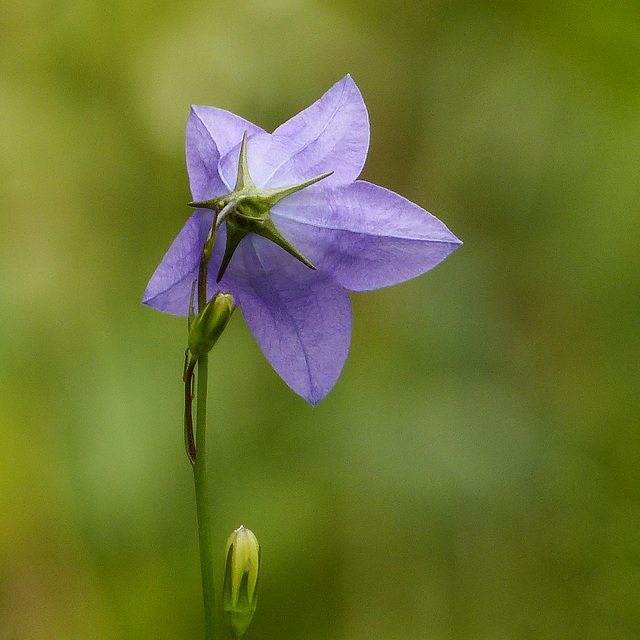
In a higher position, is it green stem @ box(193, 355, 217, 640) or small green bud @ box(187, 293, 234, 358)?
small green bud @ box(187, 293, 234, 358)

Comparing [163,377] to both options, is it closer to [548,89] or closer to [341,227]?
[341,227]

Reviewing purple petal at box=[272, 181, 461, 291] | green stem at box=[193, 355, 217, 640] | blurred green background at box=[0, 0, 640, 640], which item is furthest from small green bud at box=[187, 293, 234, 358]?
blurred green background at box=[0, 0, 640, 640]

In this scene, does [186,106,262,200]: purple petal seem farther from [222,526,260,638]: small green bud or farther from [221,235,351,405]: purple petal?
[222,526,260,638]: small green bud

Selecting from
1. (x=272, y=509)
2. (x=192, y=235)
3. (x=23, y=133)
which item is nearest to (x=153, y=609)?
(x=272, y=509)

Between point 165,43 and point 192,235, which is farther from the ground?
point 165,43

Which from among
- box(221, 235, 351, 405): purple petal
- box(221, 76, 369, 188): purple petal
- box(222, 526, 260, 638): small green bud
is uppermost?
box(221, 76, 369, 188): purple petal

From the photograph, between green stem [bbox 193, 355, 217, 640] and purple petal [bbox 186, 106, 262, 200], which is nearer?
green stem [bbox 193, 355, 217, 640]

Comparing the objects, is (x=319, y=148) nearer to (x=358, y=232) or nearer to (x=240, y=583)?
(x=358, y=232)

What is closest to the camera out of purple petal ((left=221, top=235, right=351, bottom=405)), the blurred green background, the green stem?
the green stem
